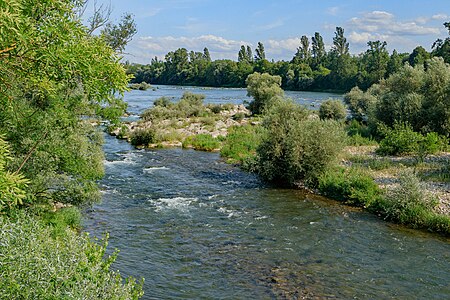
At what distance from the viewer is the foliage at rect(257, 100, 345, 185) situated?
77.5 ft

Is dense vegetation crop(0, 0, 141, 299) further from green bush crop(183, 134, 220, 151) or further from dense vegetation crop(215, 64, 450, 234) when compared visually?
green bush crop(183, 134, 220, 151)

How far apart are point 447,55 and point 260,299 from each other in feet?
266

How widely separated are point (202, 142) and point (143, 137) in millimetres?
5356

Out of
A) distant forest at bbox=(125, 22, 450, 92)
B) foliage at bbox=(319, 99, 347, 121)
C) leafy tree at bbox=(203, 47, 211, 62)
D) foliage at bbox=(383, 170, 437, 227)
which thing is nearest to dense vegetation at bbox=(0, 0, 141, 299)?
foliage at bbox=(383, 170, 437, 227)

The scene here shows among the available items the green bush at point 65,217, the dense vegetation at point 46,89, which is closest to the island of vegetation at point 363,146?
the green bush at point 65,217

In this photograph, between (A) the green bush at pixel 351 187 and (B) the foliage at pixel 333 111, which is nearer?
(A) the green bush at pixel 351 187

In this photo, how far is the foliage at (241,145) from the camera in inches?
1225

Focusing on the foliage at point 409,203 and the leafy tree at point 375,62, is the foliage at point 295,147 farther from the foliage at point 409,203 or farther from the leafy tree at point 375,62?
the leafy tree at point 375,62

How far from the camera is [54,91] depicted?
7090 mm

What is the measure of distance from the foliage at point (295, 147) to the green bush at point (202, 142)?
10459 mm

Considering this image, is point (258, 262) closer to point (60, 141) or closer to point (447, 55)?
point (60, 141)

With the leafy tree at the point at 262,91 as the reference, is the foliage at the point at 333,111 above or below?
below

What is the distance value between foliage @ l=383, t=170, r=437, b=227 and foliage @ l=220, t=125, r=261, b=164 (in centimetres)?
1149

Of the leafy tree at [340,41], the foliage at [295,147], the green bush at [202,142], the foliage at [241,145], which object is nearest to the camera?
the foliage at [295,147]
